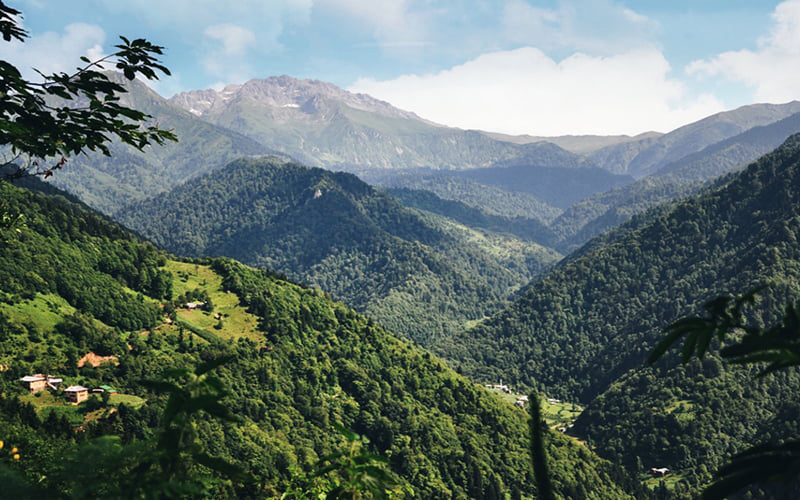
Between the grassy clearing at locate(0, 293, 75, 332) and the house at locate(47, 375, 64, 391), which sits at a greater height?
the grassy clearing at locate(0, 293, 75, 332)

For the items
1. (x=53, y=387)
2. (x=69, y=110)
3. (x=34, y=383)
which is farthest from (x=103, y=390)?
(x=69, y=110)

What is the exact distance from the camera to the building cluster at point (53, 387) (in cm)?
14288

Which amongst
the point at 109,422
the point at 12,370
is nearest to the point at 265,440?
the point at 109,422

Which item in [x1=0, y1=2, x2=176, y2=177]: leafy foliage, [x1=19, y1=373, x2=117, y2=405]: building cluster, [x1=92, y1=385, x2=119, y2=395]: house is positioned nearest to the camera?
[x1=0, y1=2, x2=176, y2=177]: leafy foliage

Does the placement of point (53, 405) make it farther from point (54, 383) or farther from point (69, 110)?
point (69, 110)

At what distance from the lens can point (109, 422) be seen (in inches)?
5032

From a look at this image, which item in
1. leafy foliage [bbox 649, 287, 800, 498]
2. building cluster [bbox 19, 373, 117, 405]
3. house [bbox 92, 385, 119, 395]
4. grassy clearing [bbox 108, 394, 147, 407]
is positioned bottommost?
grassy clearing [bbox 108, 394, 147, 407]

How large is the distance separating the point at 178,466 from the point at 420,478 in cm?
20032

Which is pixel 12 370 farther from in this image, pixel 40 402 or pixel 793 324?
pixel 793 324

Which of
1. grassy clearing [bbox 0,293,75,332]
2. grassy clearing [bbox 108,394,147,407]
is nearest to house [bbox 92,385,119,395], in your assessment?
grassy clearing [bbox 108,394,147,407]

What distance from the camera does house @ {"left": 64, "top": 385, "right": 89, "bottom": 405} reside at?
145 metres

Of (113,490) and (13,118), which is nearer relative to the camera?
(113,490)

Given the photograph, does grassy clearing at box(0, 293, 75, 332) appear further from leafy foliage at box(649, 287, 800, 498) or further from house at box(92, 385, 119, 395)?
leafy foliage at box(649, 287, 800, 498)

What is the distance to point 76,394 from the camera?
14500cm
